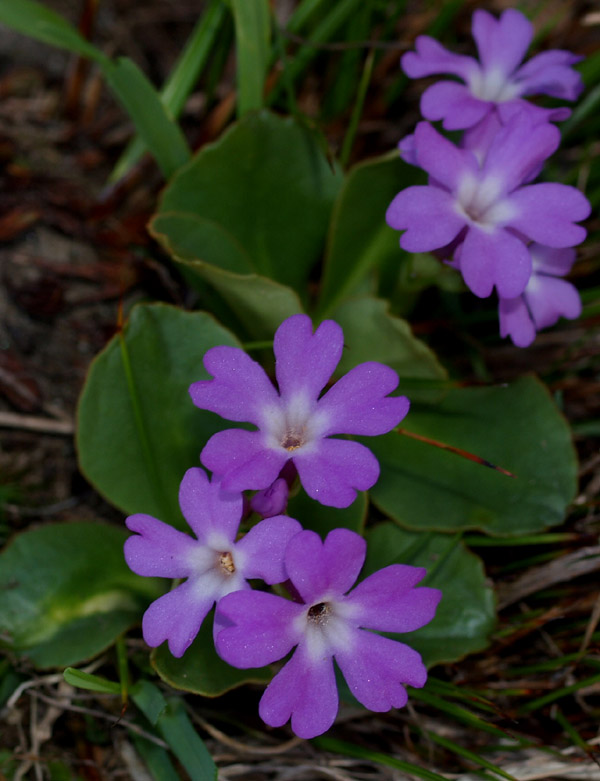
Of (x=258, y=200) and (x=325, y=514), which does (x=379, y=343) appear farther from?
(x=258, y=200)

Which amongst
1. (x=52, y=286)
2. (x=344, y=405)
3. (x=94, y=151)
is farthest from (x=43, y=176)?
(x=344, y=405)

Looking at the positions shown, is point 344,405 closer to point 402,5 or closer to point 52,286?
point 52,286

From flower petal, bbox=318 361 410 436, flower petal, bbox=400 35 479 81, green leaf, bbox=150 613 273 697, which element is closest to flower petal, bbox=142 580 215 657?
green leaf, bbox=150 613 273 697

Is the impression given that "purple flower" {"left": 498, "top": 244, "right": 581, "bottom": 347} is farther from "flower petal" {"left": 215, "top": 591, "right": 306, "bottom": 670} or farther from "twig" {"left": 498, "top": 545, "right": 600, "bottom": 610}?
"flower petal" {"left": 215, "top": 591, "right": 306, "bottom": 670}

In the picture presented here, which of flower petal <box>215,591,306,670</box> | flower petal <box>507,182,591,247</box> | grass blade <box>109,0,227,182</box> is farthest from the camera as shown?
grass blade <box>109,0,227,182</box>

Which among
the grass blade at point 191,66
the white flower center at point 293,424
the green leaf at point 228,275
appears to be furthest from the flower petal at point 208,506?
the grass blade at point 191,66

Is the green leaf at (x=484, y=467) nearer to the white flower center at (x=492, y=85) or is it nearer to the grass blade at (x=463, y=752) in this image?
the grass blade at (x=463, y=752)

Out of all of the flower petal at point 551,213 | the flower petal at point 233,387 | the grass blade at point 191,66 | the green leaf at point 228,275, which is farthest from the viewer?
the grass blade at point 191,66
